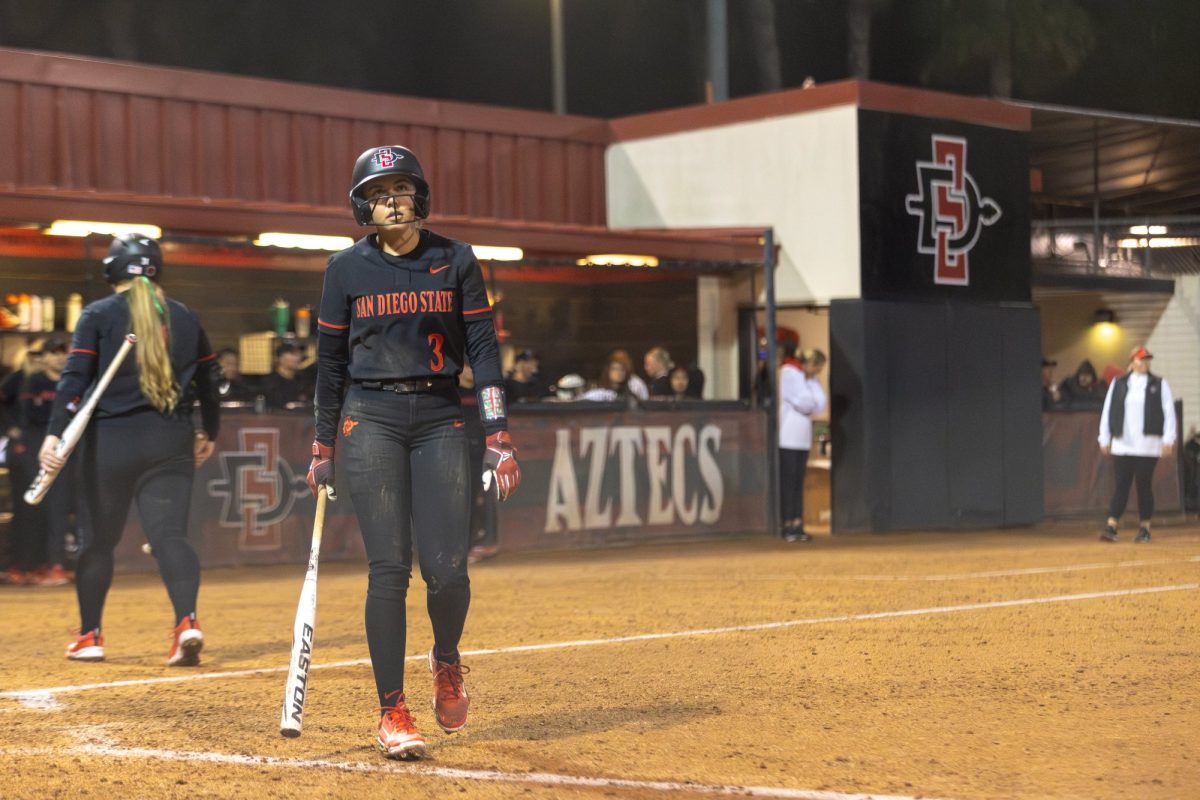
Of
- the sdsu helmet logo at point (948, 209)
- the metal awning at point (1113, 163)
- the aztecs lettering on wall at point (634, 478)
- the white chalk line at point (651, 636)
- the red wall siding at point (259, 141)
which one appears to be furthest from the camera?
the metal awning at point (1113, 163)

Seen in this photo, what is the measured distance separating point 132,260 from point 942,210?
1231 centimetres

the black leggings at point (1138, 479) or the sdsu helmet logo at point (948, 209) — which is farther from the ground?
the sdsu helmet logo at point (948, 209)

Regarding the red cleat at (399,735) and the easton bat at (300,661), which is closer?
A: the red cleat at (399,735)

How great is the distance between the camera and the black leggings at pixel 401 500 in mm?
5625

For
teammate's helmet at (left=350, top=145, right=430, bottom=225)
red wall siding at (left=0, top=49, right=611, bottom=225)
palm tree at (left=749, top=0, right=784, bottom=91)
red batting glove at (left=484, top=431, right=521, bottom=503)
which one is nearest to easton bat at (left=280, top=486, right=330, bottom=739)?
red batting glove at (left=484, top=431, right=521, bottom=503)

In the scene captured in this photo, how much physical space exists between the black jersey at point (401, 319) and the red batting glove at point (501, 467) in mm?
232

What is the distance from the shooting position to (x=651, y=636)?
29.6 feet

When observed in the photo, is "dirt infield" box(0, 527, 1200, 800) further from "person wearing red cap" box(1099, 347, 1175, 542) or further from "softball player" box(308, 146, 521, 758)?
"person wearing red cap" box(1099, 347, 1175, 542)

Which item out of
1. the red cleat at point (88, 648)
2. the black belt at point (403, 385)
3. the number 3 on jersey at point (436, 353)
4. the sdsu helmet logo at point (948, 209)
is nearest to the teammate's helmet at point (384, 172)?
the number 3 on jersey at point (436, 353)

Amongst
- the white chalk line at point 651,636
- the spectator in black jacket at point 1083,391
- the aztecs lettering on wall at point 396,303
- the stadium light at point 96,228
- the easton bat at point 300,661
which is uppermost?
the stadium light at point 96,228

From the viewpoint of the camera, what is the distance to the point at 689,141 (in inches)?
774

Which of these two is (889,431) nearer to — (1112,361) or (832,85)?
(832,85)

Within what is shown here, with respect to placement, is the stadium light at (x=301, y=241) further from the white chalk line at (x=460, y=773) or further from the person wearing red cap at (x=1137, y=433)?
the white chalk line at (x=460, y=773)

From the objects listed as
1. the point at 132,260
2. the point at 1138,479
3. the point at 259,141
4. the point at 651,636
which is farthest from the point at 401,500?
the point at 259,141
